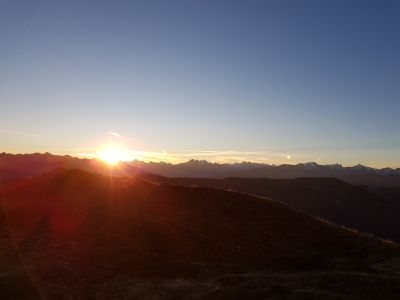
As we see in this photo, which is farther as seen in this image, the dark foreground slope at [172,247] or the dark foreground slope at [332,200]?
the dark foreground slope at [332,200]

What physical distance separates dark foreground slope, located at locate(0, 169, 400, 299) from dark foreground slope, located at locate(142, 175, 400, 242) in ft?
231

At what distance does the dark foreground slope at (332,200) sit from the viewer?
127 meters

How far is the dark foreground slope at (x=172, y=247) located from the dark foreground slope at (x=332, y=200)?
70.5 meters

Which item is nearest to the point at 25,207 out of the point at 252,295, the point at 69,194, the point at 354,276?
the point at 69,194

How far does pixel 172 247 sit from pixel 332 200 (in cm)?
11641

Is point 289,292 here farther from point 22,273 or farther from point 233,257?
point 22,273

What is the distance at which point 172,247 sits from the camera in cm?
3262

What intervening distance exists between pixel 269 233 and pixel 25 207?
74.5ft

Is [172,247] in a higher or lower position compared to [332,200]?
lower

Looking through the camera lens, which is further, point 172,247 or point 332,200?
point 332,200

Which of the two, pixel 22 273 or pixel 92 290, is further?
pixel 22 273

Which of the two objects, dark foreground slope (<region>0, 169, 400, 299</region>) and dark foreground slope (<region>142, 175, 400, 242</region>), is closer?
dark foreground slope (<region>0, 169, 400, 299</region>)

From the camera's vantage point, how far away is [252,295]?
22266 mm

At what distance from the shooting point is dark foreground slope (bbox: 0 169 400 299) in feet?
79.5
